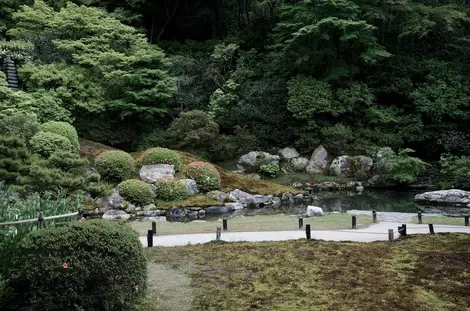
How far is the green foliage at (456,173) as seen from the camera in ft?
64.5

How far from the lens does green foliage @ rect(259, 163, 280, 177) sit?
75.4 ft

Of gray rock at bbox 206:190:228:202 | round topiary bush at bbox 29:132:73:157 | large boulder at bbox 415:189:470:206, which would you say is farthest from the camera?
gray rock at bbox 206:190:228:202

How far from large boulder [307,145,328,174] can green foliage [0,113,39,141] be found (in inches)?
557

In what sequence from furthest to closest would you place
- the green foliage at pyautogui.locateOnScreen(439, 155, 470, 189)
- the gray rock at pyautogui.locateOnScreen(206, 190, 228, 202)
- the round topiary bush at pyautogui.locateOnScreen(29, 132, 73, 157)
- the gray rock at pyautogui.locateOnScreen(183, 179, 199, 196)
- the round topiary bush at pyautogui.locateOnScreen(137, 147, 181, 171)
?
the green foliage at pyautogui.locateOnScreen(439, 155, 470, 189)
the round topiary bush at pyautogui.locateOnScreen(137, 147, 181, 171)
the gray rock at pyautogui.locateOnScreen(183, 179, 199, 196)
the gray rock at pyautogui.locateOnScreen(206, 190, 228, 202)
the round topiary bush at pyautogui.locateOnScreen(29, 132, 73, 157)

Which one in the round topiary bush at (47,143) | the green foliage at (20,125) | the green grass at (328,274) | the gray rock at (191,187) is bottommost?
the green grass at (328,274)

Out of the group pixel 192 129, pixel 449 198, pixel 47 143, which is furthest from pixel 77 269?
pixel 192 129

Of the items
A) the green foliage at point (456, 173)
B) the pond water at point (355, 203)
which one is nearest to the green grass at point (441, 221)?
the pond water at point (355, 203)

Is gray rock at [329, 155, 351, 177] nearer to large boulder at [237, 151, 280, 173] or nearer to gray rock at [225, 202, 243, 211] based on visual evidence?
large boulder at [237, 151, 280, 173]

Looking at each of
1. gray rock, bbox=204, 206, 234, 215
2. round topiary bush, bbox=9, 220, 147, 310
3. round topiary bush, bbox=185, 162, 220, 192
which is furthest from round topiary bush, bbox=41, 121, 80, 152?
round topiary bush, bbox=9, 220, 147, 310

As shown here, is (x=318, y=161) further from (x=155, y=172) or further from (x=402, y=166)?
(x=155, y=172)

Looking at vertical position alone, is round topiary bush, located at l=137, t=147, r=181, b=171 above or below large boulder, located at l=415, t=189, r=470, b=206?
above

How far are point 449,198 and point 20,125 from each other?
16.9 m

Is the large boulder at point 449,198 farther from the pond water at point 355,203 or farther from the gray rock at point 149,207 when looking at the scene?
the gray rock at point 149,207

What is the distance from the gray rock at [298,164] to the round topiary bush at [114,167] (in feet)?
31.9
